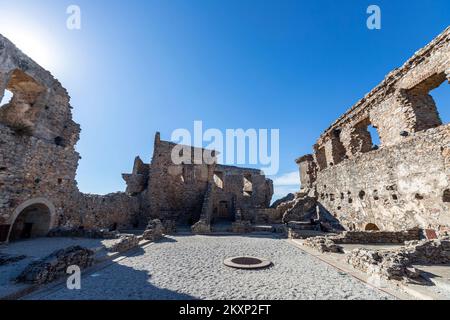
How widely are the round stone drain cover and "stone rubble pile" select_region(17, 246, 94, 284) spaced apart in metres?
4.00

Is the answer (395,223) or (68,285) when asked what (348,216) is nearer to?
(395,223)

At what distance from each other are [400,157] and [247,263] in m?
9.18

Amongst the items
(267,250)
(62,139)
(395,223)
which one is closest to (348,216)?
(395,223)

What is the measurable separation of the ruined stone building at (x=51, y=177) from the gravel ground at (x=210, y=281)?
727cm

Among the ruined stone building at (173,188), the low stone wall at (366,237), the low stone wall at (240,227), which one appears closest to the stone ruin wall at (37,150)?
the ruined stone building at (173,188)

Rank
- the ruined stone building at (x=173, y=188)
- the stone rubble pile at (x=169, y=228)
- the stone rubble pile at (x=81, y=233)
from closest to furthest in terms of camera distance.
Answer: the stone rubble pile at (x=81, y=233), the stone rubble pile at (x=169, y=228), the ruined stone building at (x=173, y=188)

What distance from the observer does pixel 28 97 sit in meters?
11.5

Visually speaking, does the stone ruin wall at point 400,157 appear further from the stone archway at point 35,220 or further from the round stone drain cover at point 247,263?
the stone archway at point 35,220

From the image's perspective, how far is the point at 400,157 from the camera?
392 inches

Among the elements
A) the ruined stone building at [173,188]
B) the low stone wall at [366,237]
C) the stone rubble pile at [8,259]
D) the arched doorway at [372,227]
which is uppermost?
the ruined stone building at [173,188]

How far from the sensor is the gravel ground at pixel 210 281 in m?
3.99

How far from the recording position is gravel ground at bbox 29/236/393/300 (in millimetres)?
3994

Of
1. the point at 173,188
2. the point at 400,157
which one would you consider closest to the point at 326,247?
the point at 400,157

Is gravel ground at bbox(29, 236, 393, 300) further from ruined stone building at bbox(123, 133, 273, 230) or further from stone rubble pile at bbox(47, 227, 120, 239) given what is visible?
ruined stone building at bbox(123, 133, 273, 230)
